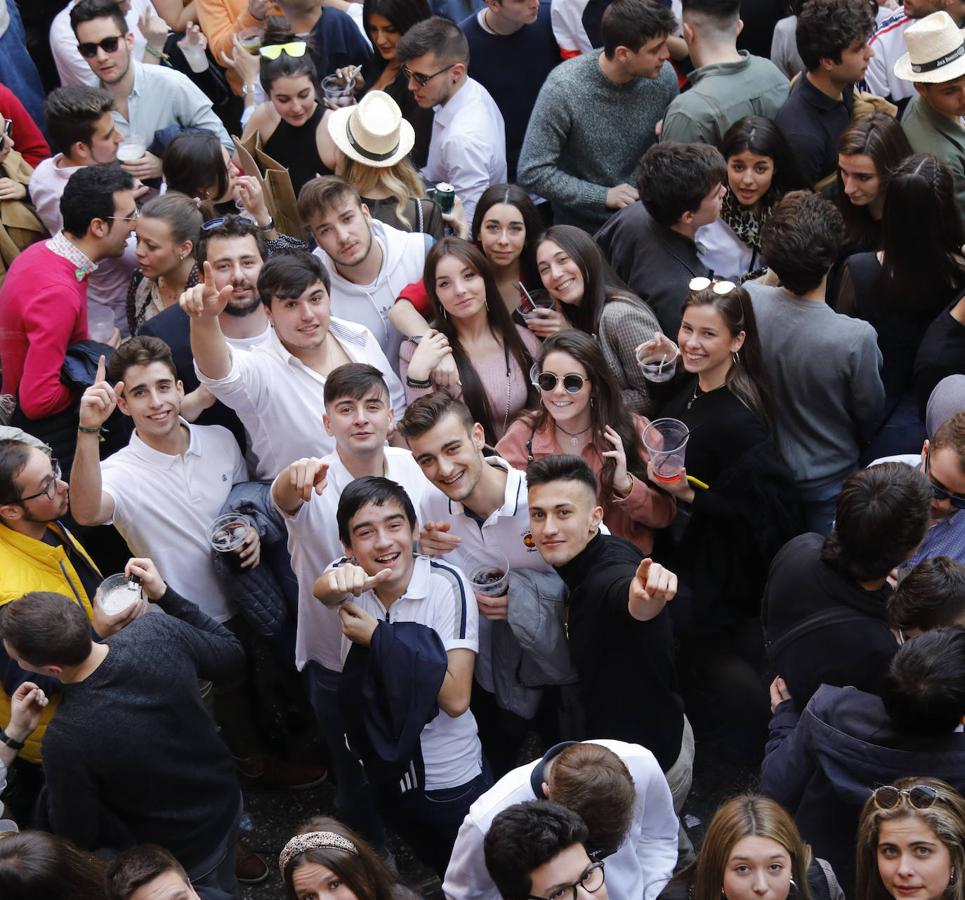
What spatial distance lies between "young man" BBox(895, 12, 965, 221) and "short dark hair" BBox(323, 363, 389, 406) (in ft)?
8.80

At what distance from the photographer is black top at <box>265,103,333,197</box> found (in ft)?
20.4

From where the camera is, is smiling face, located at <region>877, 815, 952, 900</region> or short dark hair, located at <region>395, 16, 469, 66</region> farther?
short dark hair, located at <region>395, 16, 469, 66</region>

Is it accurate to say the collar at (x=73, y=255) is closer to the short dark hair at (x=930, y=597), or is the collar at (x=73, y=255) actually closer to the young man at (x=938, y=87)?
the short dark hair at (x=930, y=597)

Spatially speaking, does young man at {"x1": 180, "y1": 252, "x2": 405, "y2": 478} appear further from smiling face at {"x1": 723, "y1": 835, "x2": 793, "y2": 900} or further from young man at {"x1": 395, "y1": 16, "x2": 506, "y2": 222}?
smiling face at {"x1": 723, "y1": 835, "x2": 793, "y2": 900}

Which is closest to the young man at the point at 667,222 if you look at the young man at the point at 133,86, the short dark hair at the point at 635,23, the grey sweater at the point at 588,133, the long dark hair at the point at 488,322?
the long dark hair at the point at 488,322

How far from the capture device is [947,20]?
5418 millimetres

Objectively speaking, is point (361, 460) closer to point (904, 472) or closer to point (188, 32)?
point (904, 472)

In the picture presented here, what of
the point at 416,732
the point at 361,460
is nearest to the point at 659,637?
the point at 416,732

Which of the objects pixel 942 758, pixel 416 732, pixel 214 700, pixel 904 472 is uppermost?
pixel 904 472

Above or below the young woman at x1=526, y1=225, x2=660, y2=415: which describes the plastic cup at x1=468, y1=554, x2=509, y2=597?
below

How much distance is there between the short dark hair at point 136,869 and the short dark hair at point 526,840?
2.88 ft

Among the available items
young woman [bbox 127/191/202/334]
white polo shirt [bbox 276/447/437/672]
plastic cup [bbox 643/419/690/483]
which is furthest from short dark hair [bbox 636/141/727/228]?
young woman [bbox 127/191/202/334]

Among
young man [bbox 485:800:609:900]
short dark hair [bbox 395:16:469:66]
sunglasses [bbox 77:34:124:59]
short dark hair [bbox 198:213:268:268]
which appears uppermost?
sunglasses [bbox 77:34:124:59]

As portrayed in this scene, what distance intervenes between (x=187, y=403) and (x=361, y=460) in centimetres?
82
